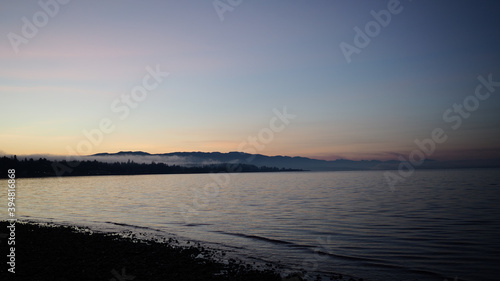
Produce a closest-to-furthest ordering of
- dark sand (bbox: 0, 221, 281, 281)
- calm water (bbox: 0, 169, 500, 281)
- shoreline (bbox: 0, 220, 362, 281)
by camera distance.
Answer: dark sand (bbox: 0, 221, 281, 281)
shoreline (bbox: 0, 220, 362, 281)
calm water (bbox: 0, 169, 500, 281)

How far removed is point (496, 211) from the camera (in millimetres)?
41594

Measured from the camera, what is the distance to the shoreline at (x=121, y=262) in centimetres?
1650

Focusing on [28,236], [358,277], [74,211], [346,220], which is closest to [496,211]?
[346,220]

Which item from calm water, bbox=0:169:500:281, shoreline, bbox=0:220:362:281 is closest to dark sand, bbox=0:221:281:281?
shoreline, bbox=0:220:362:281

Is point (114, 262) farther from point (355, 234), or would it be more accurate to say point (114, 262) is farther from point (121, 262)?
point (355, 234)

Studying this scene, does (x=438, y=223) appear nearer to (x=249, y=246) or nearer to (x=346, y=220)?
(x=346, y=220)

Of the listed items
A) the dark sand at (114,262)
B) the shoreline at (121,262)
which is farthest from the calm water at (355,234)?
the dark sand at (114,262)

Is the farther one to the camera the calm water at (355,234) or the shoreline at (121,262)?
the calm water at (355,234)

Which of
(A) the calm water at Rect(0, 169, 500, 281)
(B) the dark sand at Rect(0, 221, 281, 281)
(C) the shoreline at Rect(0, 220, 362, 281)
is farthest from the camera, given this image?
(A) the calm water at Rect(0, 169, 500, 281)

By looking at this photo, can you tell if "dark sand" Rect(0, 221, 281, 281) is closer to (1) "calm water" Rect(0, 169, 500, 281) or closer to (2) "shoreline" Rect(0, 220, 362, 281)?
(2) "shoreline" Rect(0, 220, 362, 281)

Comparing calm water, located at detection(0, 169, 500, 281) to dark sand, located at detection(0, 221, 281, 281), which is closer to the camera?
dark sand, located at detection(0, 221, 281, 281)

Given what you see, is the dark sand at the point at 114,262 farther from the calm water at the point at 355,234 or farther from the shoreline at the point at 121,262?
the calm water at the point at 355,234

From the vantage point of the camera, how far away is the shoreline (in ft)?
54.1

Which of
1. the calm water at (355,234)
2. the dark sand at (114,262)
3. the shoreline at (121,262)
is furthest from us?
the calm water at (355,234)
